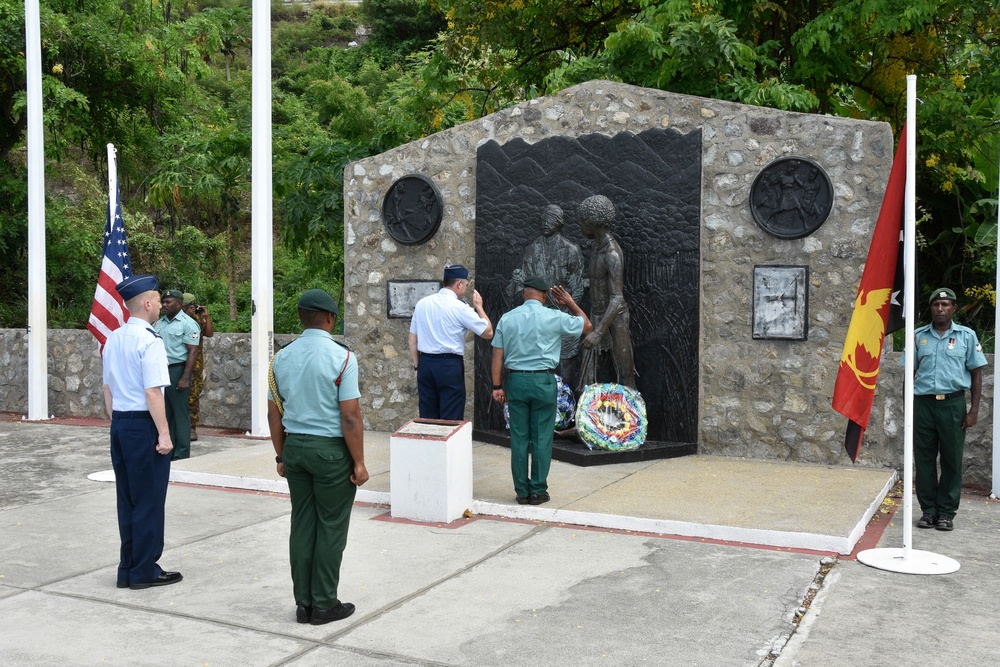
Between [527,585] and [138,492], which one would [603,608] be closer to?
[527,585]

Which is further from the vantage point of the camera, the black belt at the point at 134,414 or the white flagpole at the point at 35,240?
the white flagpole at the point at 35,240

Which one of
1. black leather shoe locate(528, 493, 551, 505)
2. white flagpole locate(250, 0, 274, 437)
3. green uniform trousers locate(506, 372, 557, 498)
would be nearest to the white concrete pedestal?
green uniform trousers locate(506, 372, 557, 498)

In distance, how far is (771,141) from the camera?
10.3 m

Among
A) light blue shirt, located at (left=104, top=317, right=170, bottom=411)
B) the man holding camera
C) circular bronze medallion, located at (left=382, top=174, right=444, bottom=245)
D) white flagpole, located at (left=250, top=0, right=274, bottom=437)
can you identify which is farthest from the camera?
white flagpole, located at (left=250, top=0, right=274, bottom=437)

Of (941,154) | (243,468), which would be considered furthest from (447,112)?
(243,468)

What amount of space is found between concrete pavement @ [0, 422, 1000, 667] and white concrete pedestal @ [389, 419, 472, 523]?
6.5 inches

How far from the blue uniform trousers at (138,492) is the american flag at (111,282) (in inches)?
172

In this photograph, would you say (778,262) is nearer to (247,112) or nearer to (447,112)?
(447,112)

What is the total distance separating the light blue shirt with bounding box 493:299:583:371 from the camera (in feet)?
26.9

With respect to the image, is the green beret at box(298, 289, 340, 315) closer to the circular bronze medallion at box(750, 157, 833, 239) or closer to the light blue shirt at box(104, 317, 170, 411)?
the light blue shirt at box(104, 317, 170, 411)

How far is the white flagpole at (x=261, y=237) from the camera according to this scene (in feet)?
41.0

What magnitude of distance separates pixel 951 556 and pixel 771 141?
187 inches

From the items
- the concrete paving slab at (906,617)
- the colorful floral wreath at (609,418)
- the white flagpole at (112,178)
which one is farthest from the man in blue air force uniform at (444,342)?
the white flagpole at (112,178)

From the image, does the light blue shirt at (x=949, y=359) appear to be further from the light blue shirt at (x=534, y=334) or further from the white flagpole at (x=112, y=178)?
the white flagpole at (x=112, y=178)
